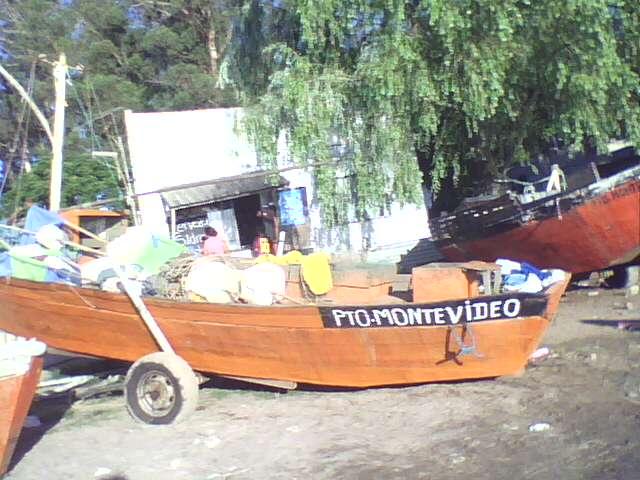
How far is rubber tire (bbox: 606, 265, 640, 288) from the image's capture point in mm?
12711

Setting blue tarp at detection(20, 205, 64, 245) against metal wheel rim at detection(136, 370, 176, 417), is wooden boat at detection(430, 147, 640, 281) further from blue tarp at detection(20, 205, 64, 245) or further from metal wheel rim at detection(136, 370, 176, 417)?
metal wheel rim at detection(136, 370, 176, 417)

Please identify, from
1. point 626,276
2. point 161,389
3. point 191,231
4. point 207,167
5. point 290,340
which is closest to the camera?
point 290,340

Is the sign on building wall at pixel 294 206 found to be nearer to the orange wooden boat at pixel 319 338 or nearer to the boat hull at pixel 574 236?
the boat hull at pixel 574 236

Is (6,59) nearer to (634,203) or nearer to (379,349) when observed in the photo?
(634,203)

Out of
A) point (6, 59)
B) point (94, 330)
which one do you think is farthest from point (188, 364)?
point (6, 59)

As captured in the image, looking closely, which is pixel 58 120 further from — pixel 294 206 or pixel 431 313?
pixel 294 206

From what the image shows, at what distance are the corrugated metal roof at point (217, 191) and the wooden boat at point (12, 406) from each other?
918cm

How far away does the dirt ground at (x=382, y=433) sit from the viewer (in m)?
5.71

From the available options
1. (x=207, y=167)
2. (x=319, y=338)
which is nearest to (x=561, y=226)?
(x=319, y=338)

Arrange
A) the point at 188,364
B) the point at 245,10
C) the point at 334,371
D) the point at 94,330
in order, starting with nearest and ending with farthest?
the point at 334,371, the point at 188,364, the point at 94,330, the point at 245,10

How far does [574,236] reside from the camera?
39.1ft

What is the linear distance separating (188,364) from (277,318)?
3.90ft

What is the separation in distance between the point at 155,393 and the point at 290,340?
4.36 feet

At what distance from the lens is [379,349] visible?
7.09 m
